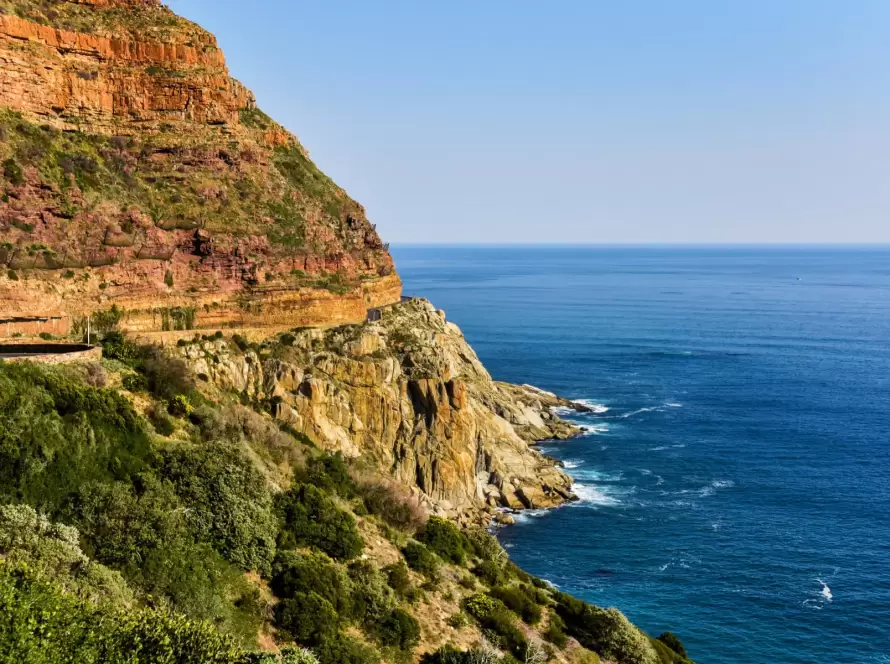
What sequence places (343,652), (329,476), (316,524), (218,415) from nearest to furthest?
(343,652) → (316,524) → (218,415) → (329,476)

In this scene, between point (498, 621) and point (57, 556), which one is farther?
point (498, 621)

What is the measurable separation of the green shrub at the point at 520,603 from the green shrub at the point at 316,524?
6.18 metres

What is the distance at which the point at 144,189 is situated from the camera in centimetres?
5675

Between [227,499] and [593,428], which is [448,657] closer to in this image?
[227,499]

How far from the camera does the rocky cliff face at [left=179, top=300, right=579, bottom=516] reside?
52.6 m

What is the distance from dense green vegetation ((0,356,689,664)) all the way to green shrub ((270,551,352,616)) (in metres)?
0.07

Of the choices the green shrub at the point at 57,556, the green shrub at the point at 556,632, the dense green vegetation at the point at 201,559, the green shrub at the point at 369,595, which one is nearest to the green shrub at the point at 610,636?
the dense green vegetation at the point at 201,559

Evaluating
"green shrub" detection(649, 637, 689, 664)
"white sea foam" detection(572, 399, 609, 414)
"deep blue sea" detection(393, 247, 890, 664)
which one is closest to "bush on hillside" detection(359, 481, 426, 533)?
"green shrub" detection(649, 637, 689, 664)

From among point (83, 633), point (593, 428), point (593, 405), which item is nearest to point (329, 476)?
point (83, 633)

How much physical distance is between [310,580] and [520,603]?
9423mm

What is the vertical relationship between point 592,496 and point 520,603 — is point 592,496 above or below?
below

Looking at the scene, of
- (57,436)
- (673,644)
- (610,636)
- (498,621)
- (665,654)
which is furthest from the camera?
(673,644)

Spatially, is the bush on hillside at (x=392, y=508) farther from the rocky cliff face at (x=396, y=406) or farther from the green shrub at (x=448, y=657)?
the rocky cliff face at (x=396, y=406)

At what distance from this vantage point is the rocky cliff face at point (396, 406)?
2069 inches
